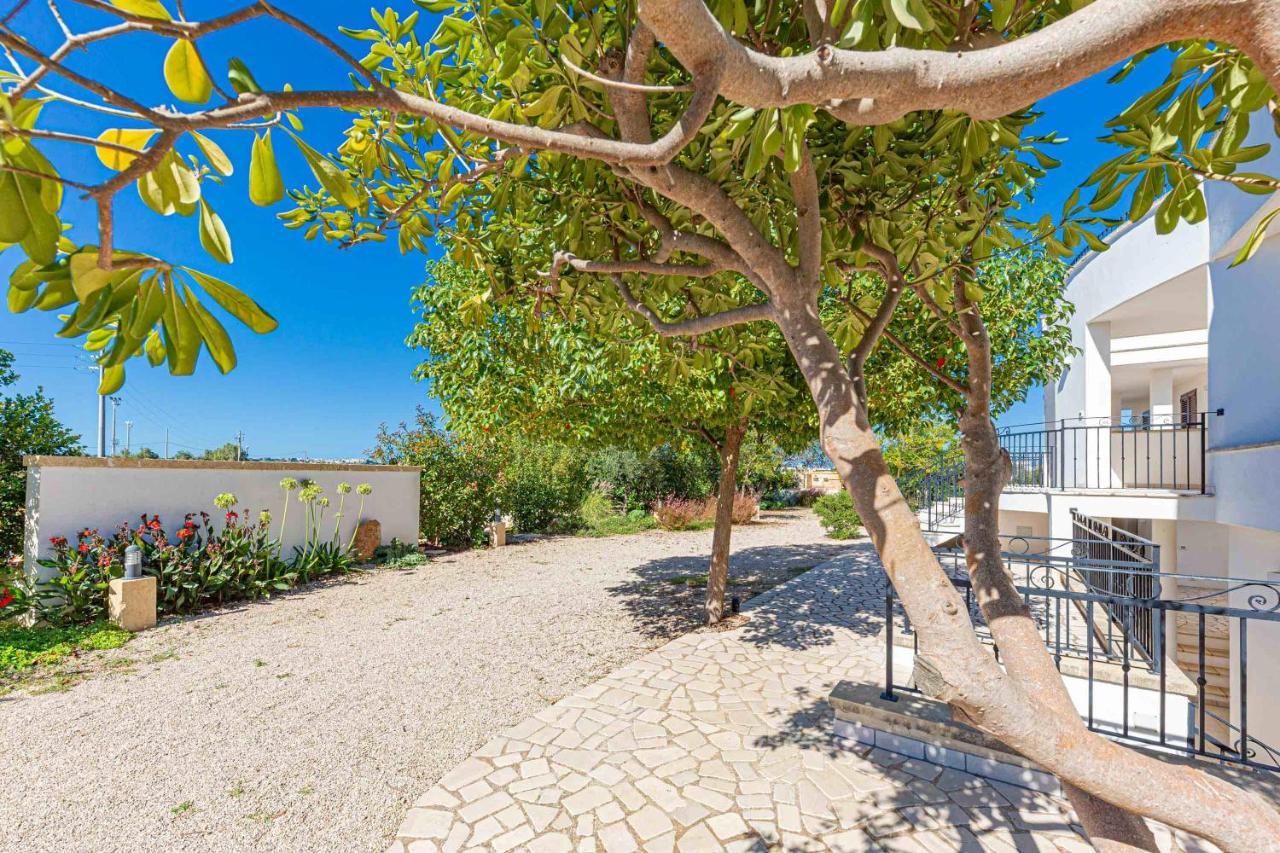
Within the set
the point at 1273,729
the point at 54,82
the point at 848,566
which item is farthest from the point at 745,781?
the point at 848,566

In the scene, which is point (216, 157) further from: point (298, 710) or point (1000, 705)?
point (298, 710)

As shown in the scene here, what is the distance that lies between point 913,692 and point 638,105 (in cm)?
413

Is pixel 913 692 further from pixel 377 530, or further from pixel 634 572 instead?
pixel 377 530

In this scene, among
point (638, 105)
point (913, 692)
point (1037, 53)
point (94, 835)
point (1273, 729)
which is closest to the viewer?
point (1037, 53)

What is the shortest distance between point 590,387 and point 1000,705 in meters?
4.77

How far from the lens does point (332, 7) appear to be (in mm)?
4922

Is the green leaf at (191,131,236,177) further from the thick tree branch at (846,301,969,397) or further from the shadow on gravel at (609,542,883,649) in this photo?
the shadow on gravel at (609,542,883,649)

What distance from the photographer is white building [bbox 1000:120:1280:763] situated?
196 inches

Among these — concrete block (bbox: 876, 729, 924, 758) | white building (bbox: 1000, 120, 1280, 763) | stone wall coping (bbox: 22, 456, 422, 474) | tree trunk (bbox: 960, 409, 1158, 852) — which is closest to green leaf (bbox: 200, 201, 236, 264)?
tree trunk (bbox: 960, 409, 1158, 852)

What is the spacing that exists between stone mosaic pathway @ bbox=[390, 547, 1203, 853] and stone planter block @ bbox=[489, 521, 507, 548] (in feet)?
27.6

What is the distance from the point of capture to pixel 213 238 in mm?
896

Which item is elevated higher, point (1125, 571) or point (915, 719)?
point (1125, 571)

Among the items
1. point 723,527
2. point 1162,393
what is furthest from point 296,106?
point 1162,393

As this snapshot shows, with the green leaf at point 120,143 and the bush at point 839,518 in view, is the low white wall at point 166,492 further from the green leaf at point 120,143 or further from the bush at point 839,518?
the bush at point 839,518
